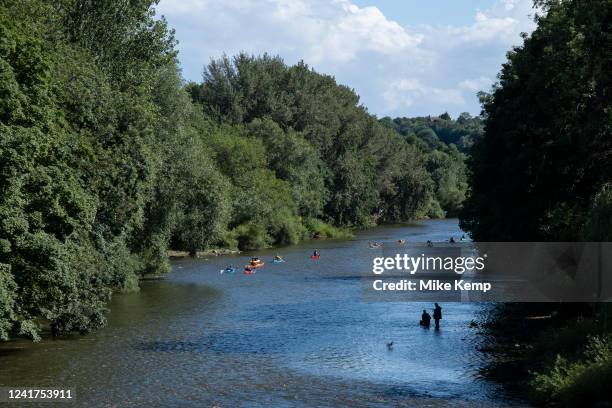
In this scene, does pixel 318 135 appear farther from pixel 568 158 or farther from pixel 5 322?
pixel 5 322

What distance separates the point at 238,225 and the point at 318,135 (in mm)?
39716

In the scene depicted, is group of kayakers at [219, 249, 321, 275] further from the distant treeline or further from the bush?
the bush

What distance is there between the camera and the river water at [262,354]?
89.9 ft

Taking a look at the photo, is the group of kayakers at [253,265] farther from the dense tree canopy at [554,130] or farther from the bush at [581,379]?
the bush at [581,379]

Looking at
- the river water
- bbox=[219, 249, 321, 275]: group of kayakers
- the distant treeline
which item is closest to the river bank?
the river water

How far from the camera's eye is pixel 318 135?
123 m

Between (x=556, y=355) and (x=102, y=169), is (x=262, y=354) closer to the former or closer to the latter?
(x=102, y=169)
